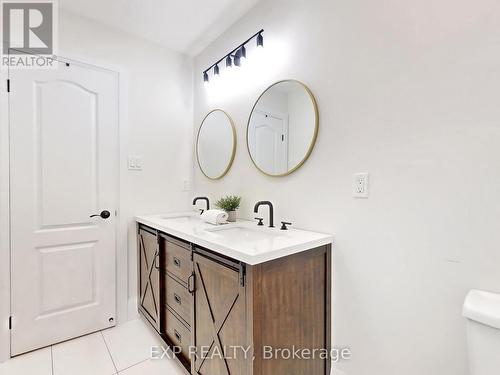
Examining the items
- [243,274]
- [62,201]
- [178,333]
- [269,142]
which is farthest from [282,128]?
[62,201]

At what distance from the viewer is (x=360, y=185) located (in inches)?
51.4

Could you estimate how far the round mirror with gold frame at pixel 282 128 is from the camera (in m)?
1.54

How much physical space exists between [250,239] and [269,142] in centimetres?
70

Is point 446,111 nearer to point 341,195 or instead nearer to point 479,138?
point 479,138

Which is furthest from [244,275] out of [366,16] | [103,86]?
[103,86]

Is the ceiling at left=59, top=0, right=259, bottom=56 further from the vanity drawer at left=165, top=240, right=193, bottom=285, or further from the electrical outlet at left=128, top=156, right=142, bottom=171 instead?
the vanity drawer at left=165, top=240, right=193, bottom=285

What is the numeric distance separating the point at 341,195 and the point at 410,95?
0.57 metres

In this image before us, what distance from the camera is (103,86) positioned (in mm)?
2055

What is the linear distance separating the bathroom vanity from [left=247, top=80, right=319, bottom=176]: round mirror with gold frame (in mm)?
466

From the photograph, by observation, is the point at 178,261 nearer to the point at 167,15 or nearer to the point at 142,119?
the point at 142,119

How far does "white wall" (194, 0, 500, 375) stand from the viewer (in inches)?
38.1

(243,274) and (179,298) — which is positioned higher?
(243,274)

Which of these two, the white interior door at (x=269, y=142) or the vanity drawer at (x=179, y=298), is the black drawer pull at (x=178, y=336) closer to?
the vanity drawer at (x=179, y=298)

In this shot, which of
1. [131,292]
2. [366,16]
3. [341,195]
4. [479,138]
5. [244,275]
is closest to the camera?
[479,138]
